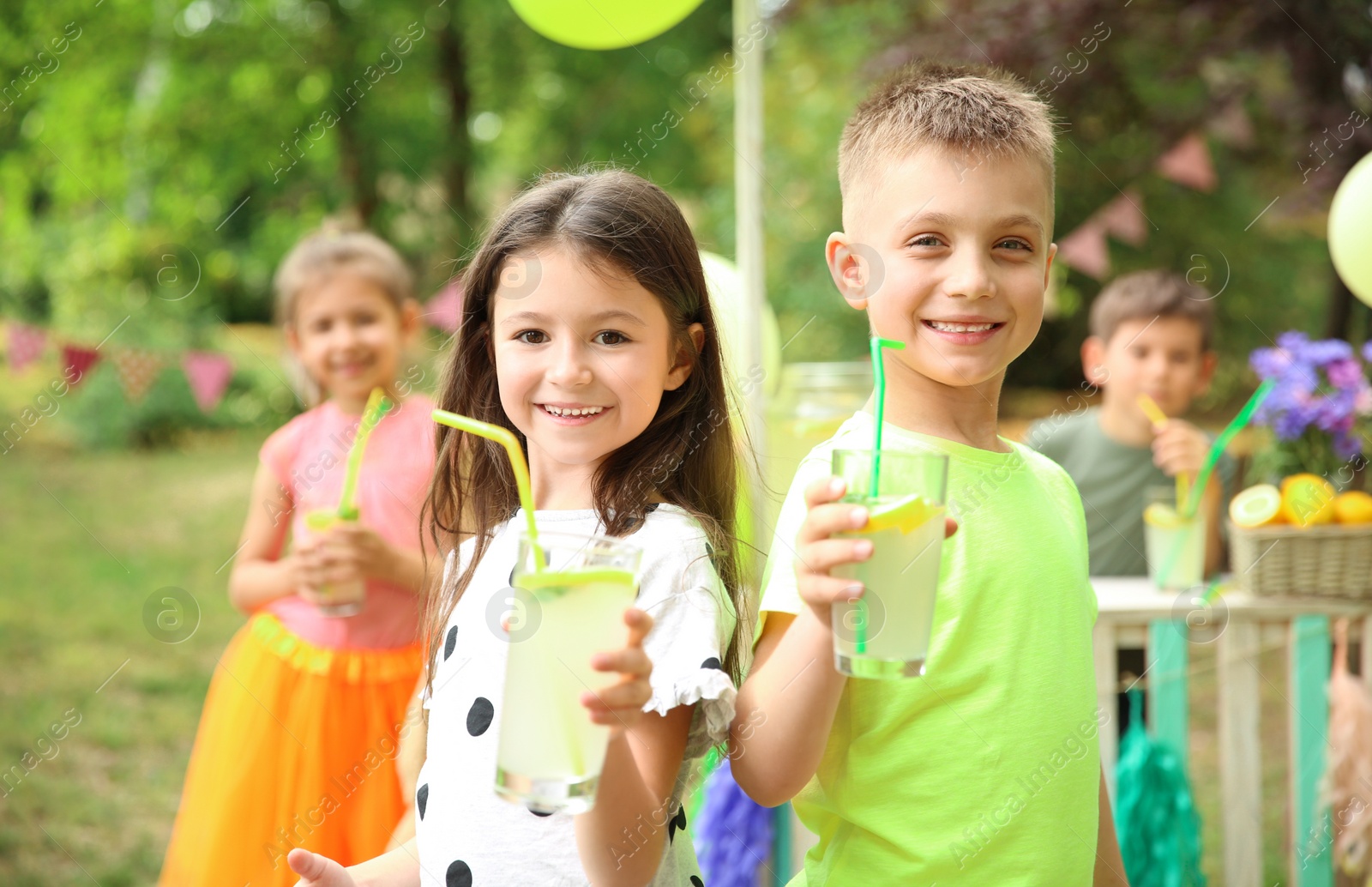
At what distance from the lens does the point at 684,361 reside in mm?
1609

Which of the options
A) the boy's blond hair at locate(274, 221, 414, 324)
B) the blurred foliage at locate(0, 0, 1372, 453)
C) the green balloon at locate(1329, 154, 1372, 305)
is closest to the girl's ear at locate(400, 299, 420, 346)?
the boy's blond hair at locate(274, 221, 414, 324)

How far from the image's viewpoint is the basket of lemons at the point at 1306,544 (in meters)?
2.79

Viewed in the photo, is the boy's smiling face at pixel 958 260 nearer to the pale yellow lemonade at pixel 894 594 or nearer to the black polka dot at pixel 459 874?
the pale yellow lemonade at pixel 894 594

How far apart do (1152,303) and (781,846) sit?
1962 millimetres

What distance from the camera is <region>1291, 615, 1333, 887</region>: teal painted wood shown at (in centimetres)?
281

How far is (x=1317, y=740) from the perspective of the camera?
283 centimetres

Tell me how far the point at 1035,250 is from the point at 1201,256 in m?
Result: 7.79

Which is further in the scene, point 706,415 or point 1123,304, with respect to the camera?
point 1123,304

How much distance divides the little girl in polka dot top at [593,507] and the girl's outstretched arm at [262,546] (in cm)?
114

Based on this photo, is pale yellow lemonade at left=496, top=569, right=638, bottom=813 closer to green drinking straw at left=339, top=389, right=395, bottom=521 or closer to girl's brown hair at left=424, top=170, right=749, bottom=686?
girl's brown hair at left=424, top=170, right=749, bottom=686

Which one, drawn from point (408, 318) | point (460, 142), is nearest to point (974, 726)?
point (408, 318)

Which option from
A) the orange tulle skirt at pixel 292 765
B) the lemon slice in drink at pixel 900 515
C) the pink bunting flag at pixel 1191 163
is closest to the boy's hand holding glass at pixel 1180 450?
the orange tulle skirt at pixel 292 765

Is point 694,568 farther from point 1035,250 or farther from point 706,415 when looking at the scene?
point 1035,250

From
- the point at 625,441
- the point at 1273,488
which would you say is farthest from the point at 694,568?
the point at 1273,488
